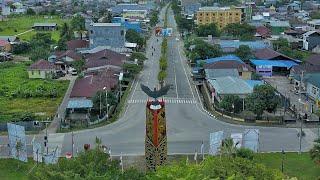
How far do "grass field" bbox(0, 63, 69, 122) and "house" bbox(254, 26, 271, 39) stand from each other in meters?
31.8

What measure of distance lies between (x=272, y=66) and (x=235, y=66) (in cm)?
387

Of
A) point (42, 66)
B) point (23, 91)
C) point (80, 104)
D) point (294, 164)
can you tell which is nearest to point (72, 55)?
point (42, 66)

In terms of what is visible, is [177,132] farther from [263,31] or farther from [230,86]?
[263,31]

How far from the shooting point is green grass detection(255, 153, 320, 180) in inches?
797

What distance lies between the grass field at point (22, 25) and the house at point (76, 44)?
6.94 metres

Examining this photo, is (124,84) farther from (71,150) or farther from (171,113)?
(71,150)

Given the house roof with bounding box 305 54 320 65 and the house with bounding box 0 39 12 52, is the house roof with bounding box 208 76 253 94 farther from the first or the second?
the house with bounding box 0 39 12 52

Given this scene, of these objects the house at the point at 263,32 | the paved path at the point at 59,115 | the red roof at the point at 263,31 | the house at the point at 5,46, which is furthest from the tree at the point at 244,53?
the house at the point at 5,46

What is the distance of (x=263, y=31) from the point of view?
212 ft

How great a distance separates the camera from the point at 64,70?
1678 inches

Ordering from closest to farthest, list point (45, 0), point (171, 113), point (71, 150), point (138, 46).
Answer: point (71, 150), point (171, 113), point (138, 46), point (45, 0)

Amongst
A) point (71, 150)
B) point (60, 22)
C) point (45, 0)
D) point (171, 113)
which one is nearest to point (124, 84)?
point (171, 113)

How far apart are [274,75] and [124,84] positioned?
1285 cm

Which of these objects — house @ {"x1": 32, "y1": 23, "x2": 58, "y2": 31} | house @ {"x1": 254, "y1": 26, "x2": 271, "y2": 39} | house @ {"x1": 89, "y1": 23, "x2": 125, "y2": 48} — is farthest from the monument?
house @ {"x1": 32, "y1": 23, "x2": 58, "y2": 31}
